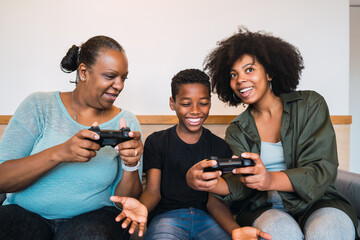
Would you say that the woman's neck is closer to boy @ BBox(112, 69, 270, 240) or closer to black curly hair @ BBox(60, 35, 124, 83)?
boy @ BBox(112, 69, 270, 240)

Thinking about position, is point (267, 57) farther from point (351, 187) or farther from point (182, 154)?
point (351, 187)

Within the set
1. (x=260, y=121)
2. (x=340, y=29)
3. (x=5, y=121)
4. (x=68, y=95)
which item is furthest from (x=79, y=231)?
(x=340, y=29)

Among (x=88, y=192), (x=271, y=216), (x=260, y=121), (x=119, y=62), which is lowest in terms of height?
(x=271, y=216)

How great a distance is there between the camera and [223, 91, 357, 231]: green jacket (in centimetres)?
111

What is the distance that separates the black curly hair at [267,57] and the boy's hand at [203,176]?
0.61 m

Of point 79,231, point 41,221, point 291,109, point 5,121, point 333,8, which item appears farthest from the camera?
point 333,8

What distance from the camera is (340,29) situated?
2129mm

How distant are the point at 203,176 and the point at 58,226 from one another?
0.58 m

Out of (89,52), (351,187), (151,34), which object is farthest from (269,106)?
(151,34)

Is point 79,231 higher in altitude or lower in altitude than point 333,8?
lower

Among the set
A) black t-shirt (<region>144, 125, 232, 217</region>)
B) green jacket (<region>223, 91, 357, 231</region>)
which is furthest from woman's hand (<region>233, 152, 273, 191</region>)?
black t-shirt (<region>144, 125, 232, 217</region>)

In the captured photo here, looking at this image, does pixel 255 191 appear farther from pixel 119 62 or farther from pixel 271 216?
pixel 119 62

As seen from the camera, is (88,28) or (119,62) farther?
(88,28)

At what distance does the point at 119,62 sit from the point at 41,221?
0.67 meters
